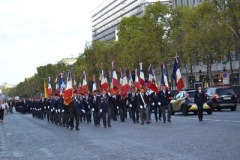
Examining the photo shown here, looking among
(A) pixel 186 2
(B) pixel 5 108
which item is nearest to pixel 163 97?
(B) pixel 5 108

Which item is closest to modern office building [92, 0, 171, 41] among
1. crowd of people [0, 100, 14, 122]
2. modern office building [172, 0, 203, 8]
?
modern office building [172, 0, 203, 8]

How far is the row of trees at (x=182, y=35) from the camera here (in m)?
56.3

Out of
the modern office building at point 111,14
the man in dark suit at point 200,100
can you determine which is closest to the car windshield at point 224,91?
the man in dark suit at point 200,100

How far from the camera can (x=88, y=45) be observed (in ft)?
375

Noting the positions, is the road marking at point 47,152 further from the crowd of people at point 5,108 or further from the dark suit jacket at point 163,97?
the crowd of people at point 5,108

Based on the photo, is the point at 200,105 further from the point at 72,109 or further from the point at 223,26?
the point at 223,26

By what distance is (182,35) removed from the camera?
72562 millimetres

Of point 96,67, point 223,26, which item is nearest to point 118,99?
point 223,26

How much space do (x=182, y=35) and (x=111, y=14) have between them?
304 feet

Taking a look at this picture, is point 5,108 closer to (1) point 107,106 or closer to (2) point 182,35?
(2) point 182,35

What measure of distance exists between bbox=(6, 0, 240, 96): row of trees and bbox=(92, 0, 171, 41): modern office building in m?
38.0

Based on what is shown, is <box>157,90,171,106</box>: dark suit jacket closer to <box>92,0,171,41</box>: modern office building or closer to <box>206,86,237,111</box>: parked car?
<box>206,86,237,111</box>: parked car

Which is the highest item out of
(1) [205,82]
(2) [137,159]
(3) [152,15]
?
(3) [152,15]

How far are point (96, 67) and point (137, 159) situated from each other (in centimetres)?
9471
